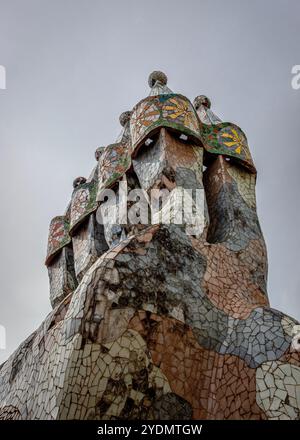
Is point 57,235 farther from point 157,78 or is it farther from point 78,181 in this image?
point 157,78

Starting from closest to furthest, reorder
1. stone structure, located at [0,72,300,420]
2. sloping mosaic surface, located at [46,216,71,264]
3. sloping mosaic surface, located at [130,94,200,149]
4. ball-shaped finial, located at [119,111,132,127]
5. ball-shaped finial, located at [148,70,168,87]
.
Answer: stone structure, located at [0,72,300,420], sloping mosaic surface, located at [130,94,200,149], ball-shaped finial, located at [148,70,168,87], sloping mosaic surface, located at [46,216,71,264], ball-shaped finial, located at [119,111,132,127]

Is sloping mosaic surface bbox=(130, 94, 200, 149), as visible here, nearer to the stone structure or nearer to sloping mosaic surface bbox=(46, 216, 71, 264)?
the stone structure

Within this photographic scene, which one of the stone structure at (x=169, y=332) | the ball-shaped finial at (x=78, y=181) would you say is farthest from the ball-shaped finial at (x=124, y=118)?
the stone structure at (x=169, y=332)

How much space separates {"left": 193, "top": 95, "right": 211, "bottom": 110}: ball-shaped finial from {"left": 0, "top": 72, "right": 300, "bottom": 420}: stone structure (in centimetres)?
217

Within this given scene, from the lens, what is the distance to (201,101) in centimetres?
937

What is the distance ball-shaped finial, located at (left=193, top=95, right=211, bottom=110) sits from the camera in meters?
9.34

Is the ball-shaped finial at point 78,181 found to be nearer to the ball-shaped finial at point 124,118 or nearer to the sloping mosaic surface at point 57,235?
the sloping mosaic surface at point 57,235

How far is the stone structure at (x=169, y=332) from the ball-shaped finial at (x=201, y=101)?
2.17 meters

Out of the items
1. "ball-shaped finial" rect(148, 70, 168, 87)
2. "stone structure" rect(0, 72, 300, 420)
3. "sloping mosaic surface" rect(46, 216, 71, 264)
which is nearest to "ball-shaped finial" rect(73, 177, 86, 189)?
"sloping mosaic surface" rect(46, 216, 71, 264)

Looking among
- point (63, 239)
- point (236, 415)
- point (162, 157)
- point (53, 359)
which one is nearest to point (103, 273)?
point (53, 359)

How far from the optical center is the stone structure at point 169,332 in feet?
14.1

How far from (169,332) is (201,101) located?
5613mm

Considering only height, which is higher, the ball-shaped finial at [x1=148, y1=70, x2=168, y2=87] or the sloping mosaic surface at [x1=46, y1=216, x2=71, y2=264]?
the ball-shaped finial at [x1=148, y1=70, x2=168, y2=87]

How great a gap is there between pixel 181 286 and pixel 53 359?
1.45 meters
